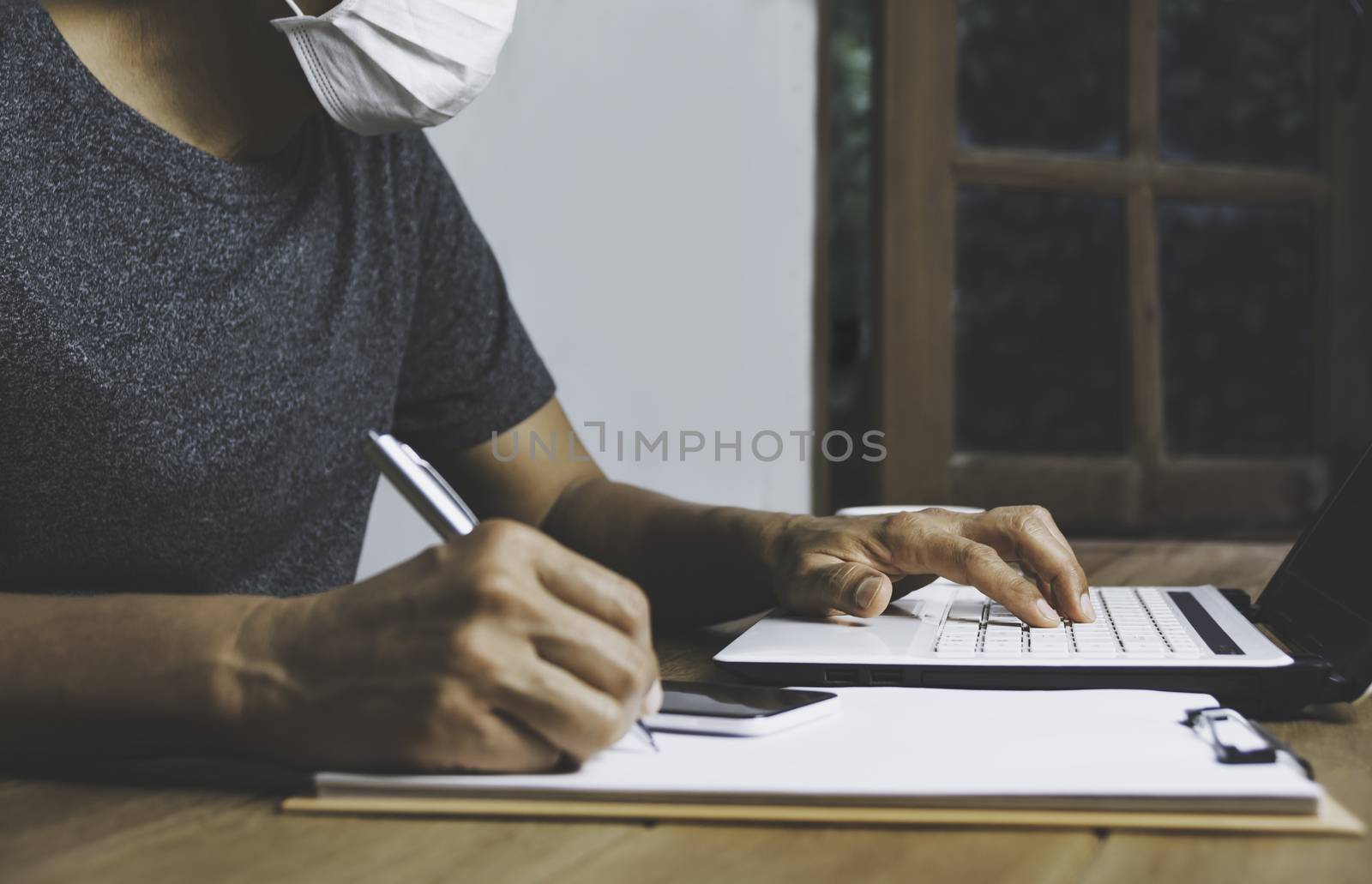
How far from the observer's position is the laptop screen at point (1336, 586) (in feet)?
1.99

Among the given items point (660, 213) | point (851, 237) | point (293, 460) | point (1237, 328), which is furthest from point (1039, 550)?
point (851, 237)

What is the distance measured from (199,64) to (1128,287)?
1.44 m

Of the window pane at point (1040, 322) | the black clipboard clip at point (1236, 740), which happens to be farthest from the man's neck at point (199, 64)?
the window pane at point (1040, 322)

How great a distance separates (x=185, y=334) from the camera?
813 mm

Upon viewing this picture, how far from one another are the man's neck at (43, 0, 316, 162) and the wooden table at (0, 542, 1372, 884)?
55 cm

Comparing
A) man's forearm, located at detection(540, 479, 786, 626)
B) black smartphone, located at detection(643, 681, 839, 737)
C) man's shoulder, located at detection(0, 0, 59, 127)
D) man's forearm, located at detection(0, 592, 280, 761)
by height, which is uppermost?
man's shoulder, located at detection(0, 0, 59, 127)

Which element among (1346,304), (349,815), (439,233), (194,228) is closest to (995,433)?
(1346,304)

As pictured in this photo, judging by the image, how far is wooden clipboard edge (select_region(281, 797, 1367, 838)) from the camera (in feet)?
1.32

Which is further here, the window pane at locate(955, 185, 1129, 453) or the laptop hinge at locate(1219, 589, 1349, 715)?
the window pane at locate(955, 185, 1129, 453)

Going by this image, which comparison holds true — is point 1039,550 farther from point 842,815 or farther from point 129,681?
point 129,681

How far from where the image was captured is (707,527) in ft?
3.10

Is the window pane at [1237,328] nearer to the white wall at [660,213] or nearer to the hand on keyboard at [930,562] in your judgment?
the white wall at [660,213]

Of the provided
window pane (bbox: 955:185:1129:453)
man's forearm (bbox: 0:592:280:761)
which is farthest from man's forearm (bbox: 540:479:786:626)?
window pane (bbox: 955:185:1129:453)

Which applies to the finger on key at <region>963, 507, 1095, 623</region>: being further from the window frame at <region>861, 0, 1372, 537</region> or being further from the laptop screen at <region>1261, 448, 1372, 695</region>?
the window frame at <region>861, 0, 1372, 537</region>
